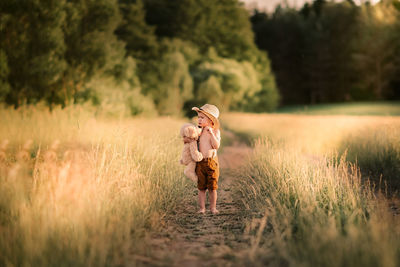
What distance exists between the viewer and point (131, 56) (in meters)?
22.6

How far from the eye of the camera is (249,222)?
13.7 ft

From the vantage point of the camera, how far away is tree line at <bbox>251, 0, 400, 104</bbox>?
38094 millimetres

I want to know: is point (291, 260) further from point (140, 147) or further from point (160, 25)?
point (160, 25)

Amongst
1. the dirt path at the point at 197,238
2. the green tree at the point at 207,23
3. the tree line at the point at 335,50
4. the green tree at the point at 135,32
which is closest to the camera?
the dirt path at the point at 197,238

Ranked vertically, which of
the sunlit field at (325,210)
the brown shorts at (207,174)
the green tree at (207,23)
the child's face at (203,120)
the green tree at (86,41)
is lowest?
the sunlit field at (325,210)

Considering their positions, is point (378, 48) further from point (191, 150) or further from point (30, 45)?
point (191, 150)

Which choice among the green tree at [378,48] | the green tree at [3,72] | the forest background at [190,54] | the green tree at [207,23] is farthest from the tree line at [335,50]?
the green tree at [3,72]

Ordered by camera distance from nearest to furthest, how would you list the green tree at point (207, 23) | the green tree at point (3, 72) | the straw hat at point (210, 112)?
the straw hat at point (210, 112) → the green tree at point (3, 72) → the green tree at point (207, 23)

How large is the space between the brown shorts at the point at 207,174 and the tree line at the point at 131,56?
9281mm

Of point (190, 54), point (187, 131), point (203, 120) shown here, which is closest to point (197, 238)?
point (187, 131)

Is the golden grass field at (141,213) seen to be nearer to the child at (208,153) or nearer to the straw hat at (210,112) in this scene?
the child at (208,153)

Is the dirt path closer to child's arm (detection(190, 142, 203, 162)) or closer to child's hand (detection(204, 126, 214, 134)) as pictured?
child's arm (detection(190, 142, 203, 162))

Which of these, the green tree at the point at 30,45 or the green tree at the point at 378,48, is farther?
the green tree at the point at 378,48

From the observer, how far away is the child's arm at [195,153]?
15.2ft
